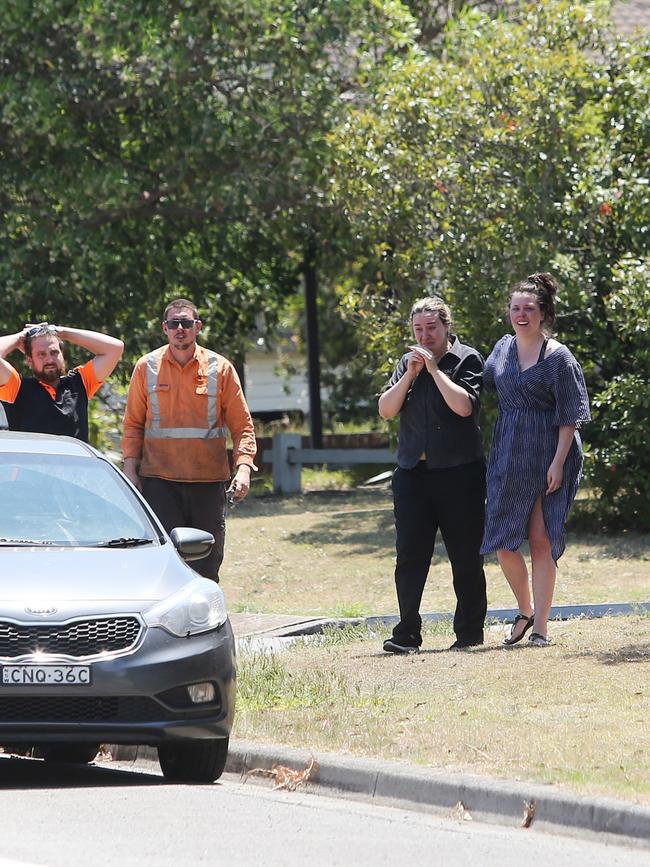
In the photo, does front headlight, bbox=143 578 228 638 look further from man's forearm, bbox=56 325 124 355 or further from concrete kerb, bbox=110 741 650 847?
man's forearm, bbox=56 325 124 355

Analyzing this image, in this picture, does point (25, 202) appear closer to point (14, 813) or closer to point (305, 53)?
point (305, 53)

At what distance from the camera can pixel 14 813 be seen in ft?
21.4

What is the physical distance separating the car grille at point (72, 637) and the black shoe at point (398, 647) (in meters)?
2.90

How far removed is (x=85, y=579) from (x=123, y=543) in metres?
0.60

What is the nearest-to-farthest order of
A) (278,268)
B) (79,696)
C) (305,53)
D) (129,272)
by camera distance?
(79,696) → (305,53) → (129,272) → (278,268)

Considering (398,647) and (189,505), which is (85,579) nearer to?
(189,505)

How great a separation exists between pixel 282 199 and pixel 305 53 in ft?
6.02

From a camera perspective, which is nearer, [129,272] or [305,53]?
[305,53]

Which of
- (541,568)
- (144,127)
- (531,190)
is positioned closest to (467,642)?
(541,568)

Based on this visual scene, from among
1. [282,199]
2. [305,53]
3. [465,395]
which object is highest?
[305,53]

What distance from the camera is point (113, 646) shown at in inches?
278

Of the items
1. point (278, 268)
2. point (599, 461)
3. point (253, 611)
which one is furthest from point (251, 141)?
point (253, 611)

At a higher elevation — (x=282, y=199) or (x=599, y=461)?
(x=282, y=199)

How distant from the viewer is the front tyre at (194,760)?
24.3ft
